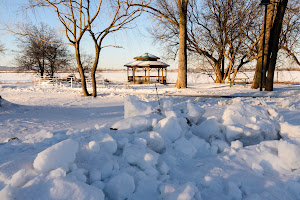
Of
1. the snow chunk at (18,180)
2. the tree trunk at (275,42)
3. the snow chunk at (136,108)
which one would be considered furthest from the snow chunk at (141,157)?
the tree trunk at (275,42)

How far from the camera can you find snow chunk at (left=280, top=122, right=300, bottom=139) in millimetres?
3076

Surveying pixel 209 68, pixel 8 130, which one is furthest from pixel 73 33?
pixel 209 68

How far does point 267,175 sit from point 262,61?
44.5 feet

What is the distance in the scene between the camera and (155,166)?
6.88 ft

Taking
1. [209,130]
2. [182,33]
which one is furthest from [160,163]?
[182,33]

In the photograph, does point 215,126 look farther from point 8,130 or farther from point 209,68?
point 209,68

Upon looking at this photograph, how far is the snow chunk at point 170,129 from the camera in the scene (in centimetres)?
276

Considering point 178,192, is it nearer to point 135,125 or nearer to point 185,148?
point 185,148

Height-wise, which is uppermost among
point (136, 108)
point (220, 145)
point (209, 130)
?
point (136, 108)

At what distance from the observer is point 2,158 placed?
87.0 inches

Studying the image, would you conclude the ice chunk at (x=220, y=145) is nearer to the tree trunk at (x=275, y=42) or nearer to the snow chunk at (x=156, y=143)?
the snow chunk at (x=156, y=143)

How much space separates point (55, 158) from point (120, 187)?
576 millimetres

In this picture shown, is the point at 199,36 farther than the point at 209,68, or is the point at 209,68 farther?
the point at 209,68

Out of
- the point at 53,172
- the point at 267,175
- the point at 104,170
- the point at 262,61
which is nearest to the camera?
the point at 53,172
